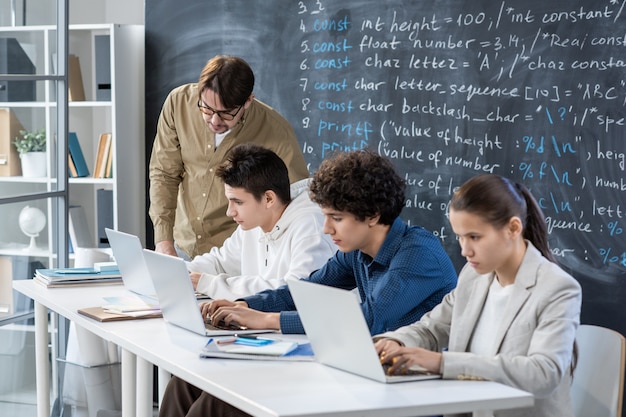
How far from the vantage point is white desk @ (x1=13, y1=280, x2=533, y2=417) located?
5.80ft

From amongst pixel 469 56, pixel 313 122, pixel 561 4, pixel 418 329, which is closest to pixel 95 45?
pixel 313 122

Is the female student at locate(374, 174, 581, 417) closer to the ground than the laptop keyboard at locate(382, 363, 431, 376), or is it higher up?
higher up

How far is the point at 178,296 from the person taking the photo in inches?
96.3

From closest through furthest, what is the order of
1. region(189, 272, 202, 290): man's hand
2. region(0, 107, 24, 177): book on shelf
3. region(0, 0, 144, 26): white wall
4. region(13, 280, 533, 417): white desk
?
region(13, 280, 533, 417): white desk → region(189, 272, 202, 290): man's hand → region(0, 107, 24, 177): book on shelf → region(0, 0, 144, 26): white wall

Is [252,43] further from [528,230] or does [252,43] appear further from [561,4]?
[528,230]

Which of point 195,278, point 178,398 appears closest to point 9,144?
point 195,278

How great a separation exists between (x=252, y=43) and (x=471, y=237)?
2.70 metres

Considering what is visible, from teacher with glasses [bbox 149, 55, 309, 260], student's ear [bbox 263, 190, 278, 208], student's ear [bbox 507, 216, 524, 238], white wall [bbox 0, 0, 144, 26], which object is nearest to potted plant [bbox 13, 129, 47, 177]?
teacher with glasses [bbox 149, 55, 309, 260]

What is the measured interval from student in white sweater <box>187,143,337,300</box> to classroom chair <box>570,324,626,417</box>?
833 millimetres

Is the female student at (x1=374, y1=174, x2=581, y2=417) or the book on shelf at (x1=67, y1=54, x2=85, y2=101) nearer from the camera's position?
the female student at (x1=374, y1=174, x2=581, y2=417)

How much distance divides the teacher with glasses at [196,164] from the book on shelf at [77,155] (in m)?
1.17

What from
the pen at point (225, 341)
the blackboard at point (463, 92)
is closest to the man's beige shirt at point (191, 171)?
the blackboard at point (463, 92)

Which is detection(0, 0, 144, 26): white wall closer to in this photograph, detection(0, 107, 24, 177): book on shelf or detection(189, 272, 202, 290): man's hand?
detection(0, 107, 24, 177): book on shelf

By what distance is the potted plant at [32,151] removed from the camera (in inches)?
156
